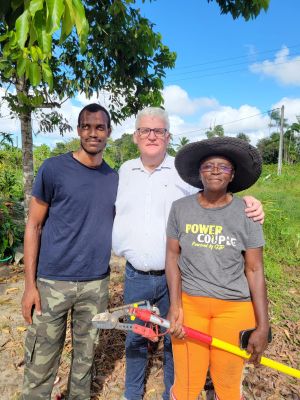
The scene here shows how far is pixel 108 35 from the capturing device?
2.88 meters

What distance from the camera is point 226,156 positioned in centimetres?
202

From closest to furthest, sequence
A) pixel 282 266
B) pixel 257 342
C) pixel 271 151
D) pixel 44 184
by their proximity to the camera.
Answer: pixel 257 342, pixel 44 184, pixel 282 266, pixel 271 151

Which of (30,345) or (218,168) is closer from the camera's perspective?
(218,168)

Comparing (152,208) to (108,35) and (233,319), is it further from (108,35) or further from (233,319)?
(108,35)

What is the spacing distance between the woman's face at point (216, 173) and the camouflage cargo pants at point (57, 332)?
3.44ft

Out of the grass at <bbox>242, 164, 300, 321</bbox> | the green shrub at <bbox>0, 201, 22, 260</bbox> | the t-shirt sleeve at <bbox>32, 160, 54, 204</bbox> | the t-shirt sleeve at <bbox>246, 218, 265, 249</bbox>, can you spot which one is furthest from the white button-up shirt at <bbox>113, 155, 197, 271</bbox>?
the green shrub at <bbox>0, 201, 22, 260</bbox>

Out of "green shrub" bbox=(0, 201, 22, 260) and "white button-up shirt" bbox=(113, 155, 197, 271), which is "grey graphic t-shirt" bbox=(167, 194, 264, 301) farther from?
"green shrub" bbox=(0, 201, 22, 260)

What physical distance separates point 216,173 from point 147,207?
22.9 inches

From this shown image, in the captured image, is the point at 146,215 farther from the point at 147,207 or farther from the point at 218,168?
the point at 218,168

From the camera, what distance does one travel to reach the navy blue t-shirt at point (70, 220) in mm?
2180

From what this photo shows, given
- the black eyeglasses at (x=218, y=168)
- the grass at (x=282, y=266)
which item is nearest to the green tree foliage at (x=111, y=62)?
the black eyeglasses at (x=218, y=168)

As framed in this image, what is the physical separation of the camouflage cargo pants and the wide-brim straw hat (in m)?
0.98

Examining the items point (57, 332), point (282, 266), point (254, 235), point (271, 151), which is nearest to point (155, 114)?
point (254, 235)

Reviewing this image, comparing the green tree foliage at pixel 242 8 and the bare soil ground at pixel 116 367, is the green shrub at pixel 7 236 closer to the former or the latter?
the bare soil ground at pixel 116 367
